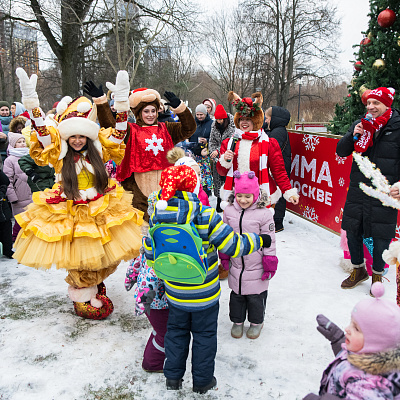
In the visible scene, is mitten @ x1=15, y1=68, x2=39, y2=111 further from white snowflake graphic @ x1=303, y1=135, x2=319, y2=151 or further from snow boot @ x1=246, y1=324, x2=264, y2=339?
white snowflake graphic @ x1=303, y1=135, x2=319, y2=151

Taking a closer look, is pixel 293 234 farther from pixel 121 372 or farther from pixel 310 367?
pixel 121 372

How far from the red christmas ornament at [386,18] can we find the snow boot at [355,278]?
15.0ft

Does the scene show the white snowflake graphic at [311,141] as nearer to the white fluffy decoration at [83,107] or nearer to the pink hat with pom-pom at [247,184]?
the pink hat with pom-pom at [247,184]

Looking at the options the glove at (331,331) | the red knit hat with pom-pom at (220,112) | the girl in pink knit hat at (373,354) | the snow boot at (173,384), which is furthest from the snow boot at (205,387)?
the red knit hat with pom-pom at (220,112)

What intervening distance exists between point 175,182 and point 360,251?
2915 millimetres

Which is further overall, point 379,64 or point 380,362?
point 379,64

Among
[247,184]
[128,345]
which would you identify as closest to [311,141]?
[247,184]

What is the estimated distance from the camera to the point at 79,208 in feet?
11.4

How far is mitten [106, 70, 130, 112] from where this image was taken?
3.46 metres

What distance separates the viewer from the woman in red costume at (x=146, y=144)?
4.26 metres

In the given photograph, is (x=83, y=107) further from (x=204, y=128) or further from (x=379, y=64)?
(x=379, y=64)

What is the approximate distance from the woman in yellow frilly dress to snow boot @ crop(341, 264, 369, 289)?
97.5 inches

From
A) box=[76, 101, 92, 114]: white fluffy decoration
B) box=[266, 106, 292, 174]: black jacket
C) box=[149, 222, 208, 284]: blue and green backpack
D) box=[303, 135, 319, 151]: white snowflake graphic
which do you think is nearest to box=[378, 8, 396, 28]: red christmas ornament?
box=[266, 106, 292, 174]: black jacket

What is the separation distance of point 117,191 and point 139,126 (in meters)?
1.00
